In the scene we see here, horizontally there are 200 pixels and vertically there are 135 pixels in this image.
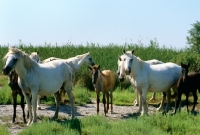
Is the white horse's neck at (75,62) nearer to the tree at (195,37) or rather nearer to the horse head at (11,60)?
the horse head at (11,60)

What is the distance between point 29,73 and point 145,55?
16.9 m

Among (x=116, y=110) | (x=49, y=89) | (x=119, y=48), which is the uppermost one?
(x=119, y=48)

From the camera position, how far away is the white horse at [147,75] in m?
11.5

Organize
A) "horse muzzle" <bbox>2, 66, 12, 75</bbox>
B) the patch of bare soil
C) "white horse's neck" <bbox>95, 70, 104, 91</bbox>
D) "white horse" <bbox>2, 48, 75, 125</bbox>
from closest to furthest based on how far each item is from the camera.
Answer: "horse muzzle" <bbox>2, 66, 12, 75</bbox> < "white horse" <bbox>2, 48, 75, 125</bbox> < the patch of bare soil < "white horse's neck" <bbox>95, 70, 104, 91</bbox>

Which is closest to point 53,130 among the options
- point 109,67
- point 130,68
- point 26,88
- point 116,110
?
point 26,88

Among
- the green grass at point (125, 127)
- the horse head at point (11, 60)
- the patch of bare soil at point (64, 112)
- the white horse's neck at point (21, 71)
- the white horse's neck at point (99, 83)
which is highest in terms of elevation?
the horse head at point (11, 60)

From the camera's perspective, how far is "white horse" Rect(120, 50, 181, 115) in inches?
452

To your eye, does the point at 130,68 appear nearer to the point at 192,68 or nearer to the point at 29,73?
the point at 29,73

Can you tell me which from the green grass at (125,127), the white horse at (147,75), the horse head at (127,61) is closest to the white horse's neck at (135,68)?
the white horse at (147,75)

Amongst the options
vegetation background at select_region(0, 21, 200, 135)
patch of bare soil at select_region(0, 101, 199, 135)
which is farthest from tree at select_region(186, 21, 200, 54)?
patch of bare soil at select_region(0, 101, 199, 135)

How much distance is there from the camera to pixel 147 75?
11.8 m

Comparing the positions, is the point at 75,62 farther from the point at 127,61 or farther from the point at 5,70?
the point at 5,70

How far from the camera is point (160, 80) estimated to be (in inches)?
472

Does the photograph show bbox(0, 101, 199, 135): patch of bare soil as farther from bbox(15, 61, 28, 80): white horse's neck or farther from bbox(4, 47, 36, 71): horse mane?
bbox(4, 47, 36, 71): horse mane
